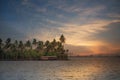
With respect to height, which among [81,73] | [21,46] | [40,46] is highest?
[21,46]

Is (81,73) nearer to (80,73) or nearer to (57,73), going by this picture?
(80,73)

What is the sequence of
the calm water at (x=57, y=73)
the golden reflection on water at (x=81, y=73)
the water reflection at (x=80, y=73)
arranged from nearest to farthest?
the calm water at (x=57, y=73), the water reflection at (x=80, y=73), the golden reflection on water at (x=81, y=73)

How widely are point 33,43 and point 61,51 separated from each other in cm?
1157

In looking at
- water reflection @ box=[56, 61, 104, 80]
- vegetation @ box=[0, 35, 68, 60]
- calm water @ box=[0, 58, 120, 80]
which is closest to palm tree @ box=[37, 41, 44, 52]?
vegetation @ box=[0, 35, 68, 60]

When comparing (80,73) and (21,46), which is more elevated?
(21,46)

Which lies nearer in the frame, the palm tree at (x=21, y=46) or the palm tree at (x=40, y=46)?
the palm tree at (x=40, y=46)

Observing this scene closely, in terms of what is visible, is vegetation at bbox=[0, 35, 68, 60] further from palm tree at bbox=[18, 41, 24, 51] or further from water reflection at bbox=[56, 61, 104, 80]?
water reflection at bbox=[56, 61, 104, 80]

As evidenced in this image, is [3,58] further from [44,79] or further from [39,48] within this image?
[44,79]

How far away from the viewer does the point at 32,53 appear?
82438 millimetres

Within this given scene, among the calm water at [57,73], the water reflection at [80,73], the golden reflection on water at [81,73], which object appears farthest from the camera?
the golden reflection on water at [81,73]

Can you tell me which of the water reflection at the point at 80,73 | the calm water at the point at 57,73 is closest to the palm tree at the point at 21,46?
the calm water at the point at 57,73

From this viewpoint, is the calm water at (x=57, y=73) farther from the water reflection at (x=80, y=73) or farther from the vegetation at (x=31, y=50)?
the vegetation at (x=31, y=50)

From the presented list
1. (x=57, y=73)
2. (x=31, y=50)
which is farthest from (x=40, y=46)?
(x=57, y=73)

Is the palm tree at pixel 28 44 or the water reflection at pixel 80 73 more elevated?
the palm tree at pixel 28 44
